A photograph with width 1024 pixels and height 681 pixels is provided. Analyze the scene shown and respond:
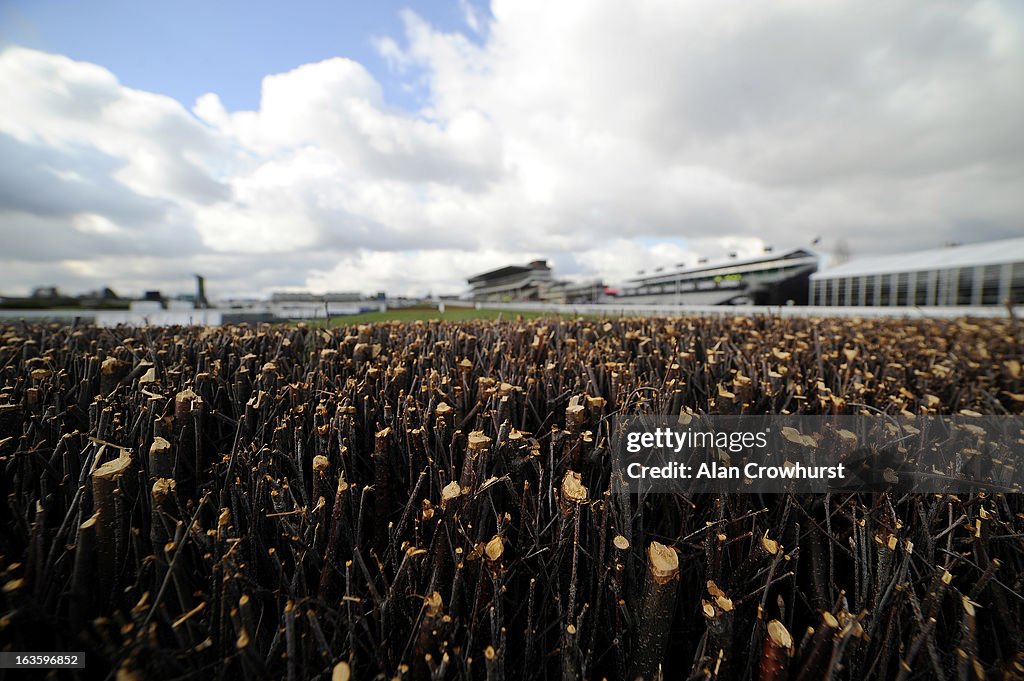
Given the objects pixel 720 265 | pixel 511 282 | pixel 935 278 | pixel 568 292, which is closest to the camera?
pixel 935 278

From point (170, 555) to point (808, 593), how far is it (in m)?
1.55

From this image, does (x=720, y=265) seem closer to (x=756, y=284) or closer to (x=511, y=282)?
(x=756, y=284)

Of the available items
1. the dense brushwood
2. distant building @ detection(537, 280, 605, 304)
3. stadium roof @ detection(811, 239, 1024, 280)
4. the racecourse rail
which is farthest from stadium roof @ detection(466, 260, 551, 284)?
the dense brushwood

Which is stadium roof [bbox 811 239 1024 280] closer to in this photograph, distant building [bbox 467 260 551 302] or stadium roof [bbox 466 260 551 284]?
distant building [bbox 467 260 551 302]

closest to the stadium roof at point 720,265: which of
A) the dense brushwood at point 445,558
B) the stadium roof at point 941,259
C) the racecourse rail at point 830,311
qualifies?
the stadium roof at point 941,259

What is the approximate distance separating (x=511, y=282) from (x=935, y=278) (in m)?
72.4

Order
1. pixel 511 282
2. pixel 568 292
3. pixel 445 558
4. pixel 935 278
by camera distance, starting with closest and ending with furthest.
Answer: pixel 445 558
pixel 935 278
pixel 568 292
pixel 511 282

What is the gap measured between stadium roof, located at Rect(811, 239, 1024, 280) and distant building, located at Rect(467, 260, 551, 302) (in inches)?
1987

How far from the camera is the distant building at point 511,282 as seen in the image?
76688mm

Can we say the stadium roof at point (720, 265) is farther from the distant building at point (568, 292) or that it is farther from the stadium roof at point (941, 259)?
the stadium roof at point (941, 259)

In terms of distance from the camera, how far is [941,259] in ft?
61.8

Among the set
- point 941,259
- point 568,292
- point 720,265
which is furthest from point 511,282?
point 941,259

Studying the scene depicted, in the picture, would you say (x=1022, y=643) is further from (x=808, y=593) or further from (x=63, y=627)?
(x=63, y=627)

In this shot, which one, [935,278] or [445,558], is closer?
[445,558]
